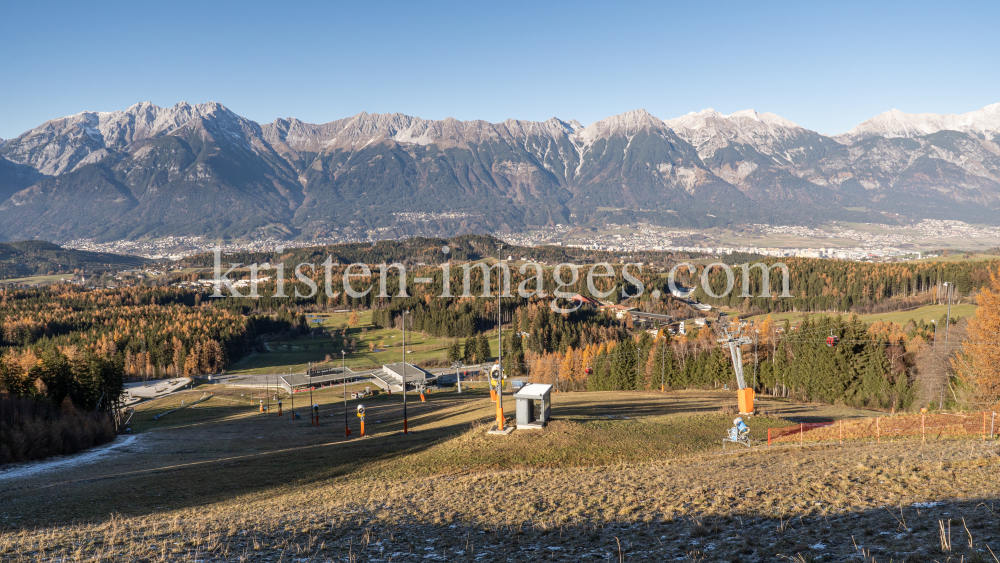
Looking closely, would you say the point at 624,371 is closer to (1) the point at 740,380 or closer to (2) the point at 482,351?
(1) the point at 740,380

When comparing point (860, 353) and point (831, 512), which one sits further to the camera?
point (860, 353)

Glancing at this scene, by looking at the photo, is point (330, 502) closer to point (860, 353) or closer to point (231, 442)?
point (231, 442)

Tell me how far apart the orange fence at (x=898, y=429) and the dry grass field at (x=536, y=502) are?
242cm

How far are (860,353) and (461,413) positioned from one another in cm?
4402

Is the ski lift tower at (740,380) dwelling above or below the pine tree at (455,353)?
above

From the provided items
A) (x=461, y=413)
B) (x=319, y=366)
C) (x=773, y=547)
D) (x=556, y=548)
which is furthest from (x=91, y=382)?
(x=773, y=547)

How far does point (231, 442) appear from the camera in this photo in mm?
41906

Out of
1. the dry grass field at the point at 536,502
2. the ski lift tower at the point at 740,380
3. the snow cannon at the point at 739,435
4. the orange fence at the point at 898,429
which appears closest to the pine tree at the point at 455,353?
the ski lift tower at the point at 740,380

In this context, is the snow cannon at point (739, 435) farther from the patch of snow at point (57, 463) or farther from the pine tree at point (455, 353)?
the pine tree at point (455, 353)

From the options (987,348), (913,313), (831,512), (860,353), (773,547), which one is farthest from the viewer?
(913,313)

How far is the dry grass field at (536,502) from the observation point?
12742 millimetres

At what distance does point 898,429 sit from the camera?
2714 centimetres

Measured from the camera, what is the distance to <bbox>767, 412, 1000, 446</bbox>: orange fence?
2505 cm

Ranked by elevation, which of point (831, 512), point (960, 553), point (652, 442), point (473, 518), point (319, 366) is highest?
point (960, 553)
